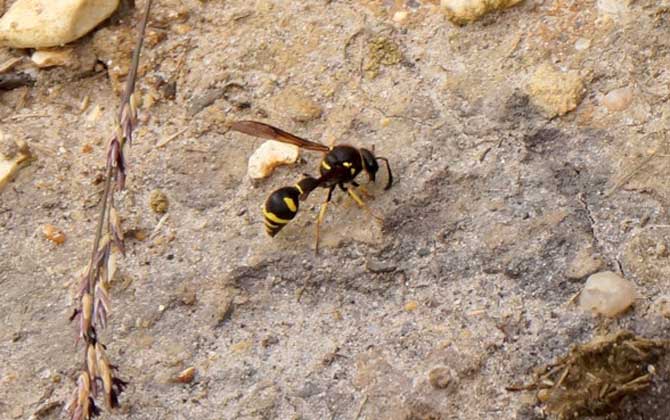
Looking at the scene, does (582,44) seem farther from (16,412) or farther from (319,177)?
(16,412)

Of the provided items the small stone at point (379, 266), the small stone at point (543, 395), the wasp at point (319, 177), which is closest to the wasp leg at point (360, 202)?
the wasp at point (319, 177)

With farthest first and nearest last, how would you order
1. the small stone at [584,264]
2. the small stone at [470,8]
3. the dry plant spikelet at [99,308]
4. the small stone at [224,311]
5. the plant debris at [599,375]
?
the small stone at [470,8] → the small stone at [224,311] → the small stone at [584,264] → the plant debris at [599,375] → the dry plant spikelet at [99,308]

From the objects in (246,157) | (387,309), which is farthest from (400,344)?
(246,157)

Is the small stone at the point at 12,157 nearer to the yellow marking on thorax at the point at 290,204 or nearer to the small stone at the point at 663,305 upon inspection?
the yellow marking on thorax at the point at 290,204

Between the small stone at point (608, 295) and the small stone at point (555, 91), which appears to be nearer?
the small stone at point (608, 295)

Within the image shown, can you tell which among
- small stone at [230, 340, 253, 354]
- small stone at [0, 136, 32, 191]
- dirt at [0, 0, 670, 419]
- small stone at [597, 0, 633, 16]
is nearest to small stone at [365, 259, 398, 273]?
dirt at [0, 0, 670, 419]
